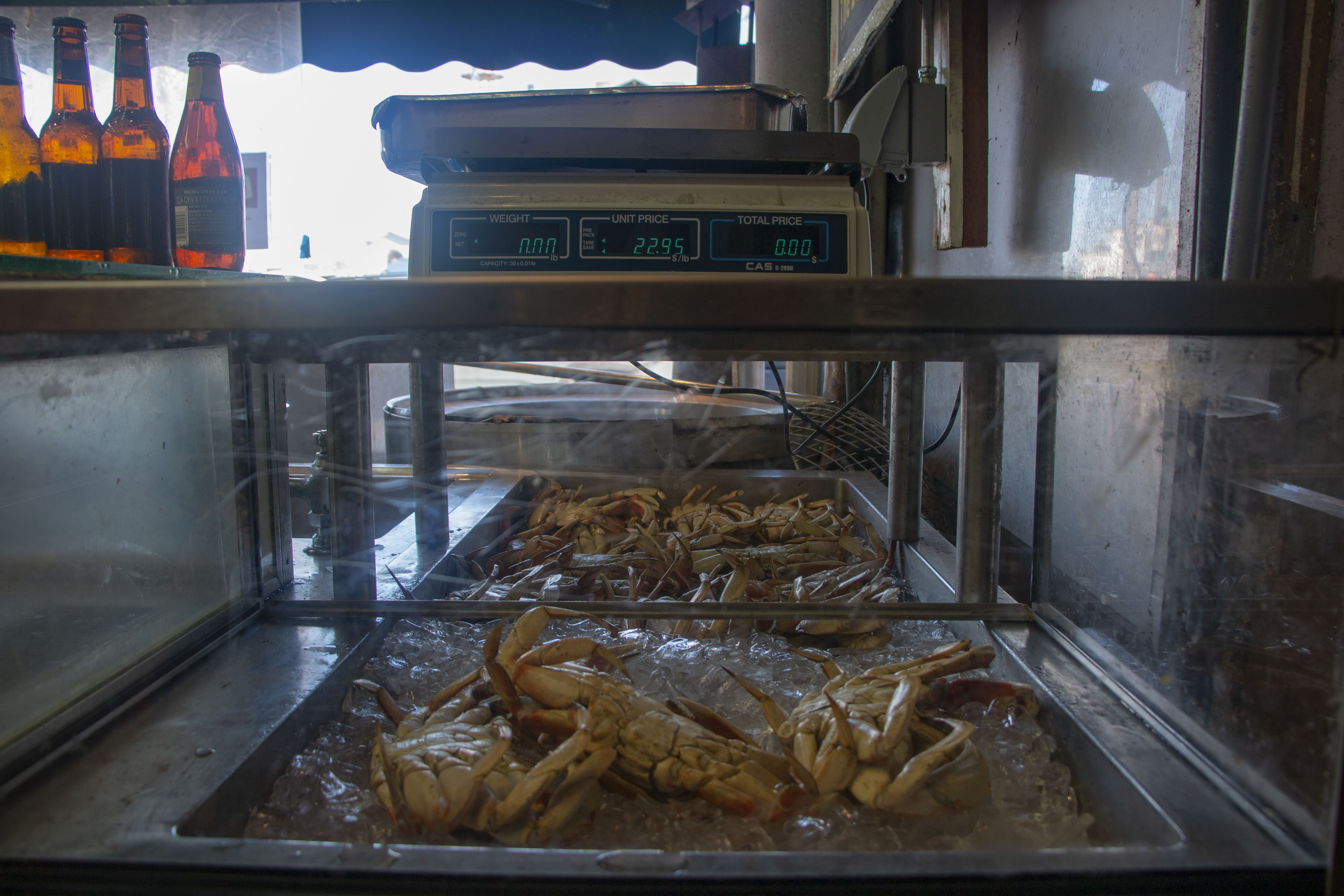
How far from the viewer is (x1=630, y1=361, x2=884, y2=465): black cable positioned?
264cm

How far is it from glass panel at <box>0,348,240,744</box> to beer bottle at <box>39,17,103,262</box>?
21cm

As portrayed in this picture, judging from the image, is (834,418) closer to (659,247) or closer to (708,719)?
(659,247)

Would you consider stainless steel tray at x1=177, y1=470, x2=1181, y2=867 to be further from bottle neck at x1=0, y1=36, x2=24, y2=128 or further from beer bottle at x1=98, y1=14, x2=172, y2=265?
bottle neck at x1=0, y1=36, x2=24, y2=128

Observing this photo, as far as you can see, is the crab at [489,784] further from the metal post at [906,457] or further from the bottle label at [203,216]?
the metal post at [906,457]

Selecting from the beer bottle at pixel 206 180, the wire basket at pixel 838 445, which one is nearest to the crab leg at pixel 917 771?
the beer bottle at pixel 206 180

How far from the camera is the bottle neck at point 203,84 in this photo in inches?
48.8

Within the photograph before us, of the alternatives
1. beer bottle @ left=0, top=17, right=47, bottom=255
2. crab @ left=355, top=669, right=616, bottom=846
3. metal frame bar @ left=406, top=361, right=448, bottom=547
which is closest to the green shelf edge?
beer bottle @ left=0, top=17, right=47, bottom=255

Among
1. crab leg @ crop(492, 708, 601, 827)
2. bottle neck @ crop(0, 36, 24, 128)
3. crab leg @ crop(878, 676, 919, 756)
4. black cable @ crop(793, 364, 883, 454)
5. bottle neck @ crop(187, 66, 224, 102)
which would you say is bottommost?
crab leg @ crop(492, 708, 601, 827)

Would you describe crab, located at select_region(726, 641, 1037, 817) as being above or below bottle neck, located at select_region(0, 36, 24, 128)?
below

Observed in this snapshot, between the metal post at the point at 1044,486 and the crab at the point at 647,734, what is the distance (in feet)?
2.08

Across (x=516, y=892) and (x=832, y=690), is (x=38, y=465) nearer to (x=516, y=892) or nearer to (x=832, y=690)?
(x=516, y=892)

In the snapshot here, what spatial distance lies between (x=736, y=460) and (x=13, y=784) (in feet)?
6.99

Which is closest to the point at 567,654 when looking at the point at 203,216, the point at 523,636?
the point at 523,636

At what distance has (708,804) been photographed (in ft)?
2.74
